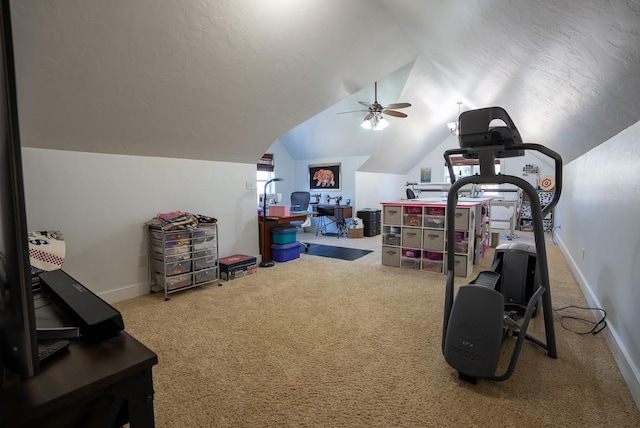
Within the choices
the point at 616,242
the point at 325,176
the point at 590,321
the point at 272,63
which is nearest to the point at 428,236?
the point at 590,321

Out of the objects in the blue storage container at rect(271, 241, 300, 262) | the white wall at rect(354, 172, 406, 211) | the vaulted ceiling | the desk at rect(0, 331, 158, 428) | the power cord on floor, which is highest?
the vaulted ceiling

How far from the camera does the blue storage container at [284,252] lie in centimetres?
452

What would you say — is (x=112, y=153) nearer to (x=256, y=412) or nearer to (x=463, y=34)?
(x=256, y=412)

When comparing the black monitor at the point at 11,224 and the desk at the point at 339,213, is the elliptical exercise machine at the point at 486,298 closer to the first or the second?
the black monitor at the point at 11,224

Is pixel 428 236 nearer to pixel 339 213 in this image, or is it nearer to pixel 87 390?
pixel 339 213

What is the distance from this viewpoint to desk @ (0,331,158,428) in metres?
0.57

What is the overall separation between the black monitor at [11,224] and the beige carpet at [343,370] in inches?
45.0

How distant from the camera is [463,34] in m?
2.52

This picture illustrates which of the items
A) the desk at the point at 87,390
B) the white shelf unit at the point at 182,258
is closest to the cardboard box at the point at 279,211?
the white shelf unit at the point at 182,258

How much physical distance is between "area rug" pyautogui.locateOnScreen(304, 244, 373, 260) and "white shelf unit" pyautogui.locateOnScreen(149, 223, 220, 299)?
2.05m

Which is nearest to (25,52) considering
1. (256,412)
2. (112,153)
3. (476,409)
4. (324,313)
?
(112,153)

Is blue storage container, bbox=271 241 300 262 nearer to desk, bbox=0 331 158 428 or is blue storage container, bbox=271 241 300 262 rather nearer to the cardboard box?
the cardboard box

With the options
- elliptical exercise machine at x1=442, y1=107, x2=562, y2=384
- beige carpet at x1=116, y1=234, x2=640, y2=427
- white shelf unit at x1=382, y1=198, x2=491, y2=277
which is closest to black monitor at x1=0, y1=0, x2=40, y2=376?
beige carpet at x1=116, y1=234, x2=640, y2=427

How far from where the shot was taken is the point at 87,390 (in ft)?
2.04
